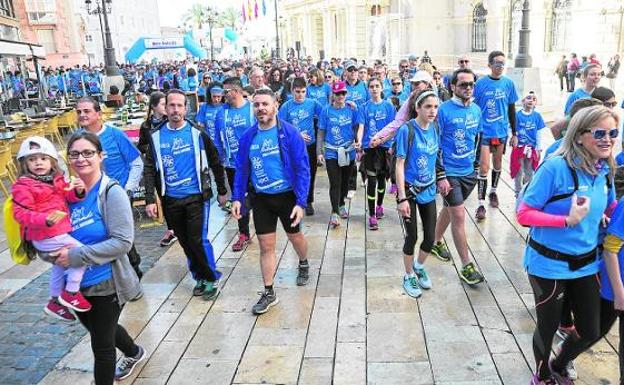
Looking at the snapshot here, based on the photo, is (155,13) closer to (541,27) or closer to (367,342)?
(541,27)

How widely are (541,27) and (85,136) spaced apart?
29.3 metres

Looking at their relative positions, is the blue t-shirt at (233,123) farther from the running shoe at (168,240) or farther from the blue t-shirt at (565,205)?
the blue t-shirt at (565,205)

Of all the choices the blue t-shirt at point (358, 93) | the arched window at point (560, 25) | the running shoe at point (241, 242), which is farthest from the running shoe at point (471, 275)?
the arched window at point (560, 25)

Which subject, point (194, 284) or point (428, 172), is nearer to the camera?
point (428, 172)

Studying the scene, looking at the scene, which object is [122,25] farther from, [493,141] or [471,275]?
[471,275]

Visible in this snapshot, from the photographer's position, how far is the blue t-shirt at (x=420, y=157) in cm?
459

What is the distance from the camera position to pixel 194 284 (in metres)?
5.44

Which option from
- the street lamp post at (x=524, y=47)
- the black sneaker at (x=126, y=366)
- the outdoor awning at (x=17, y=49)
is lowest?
the black sneaker at (x=126, y=366)

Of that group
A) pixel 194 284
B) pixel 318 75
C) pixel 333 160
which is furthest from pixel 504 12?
pixel 194 284

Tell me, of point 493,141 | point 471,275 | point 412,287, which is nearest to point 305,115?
point 493,141

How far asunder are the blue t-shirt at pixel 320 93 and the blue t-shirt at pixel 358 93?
57cm

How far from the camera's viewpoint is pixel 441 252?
18.7 ft

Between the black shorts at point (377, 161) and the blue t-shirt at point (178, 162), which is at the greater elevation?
the blue t-shirt at point (178, 162)

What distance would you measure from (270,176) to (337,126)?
234 centimetres
